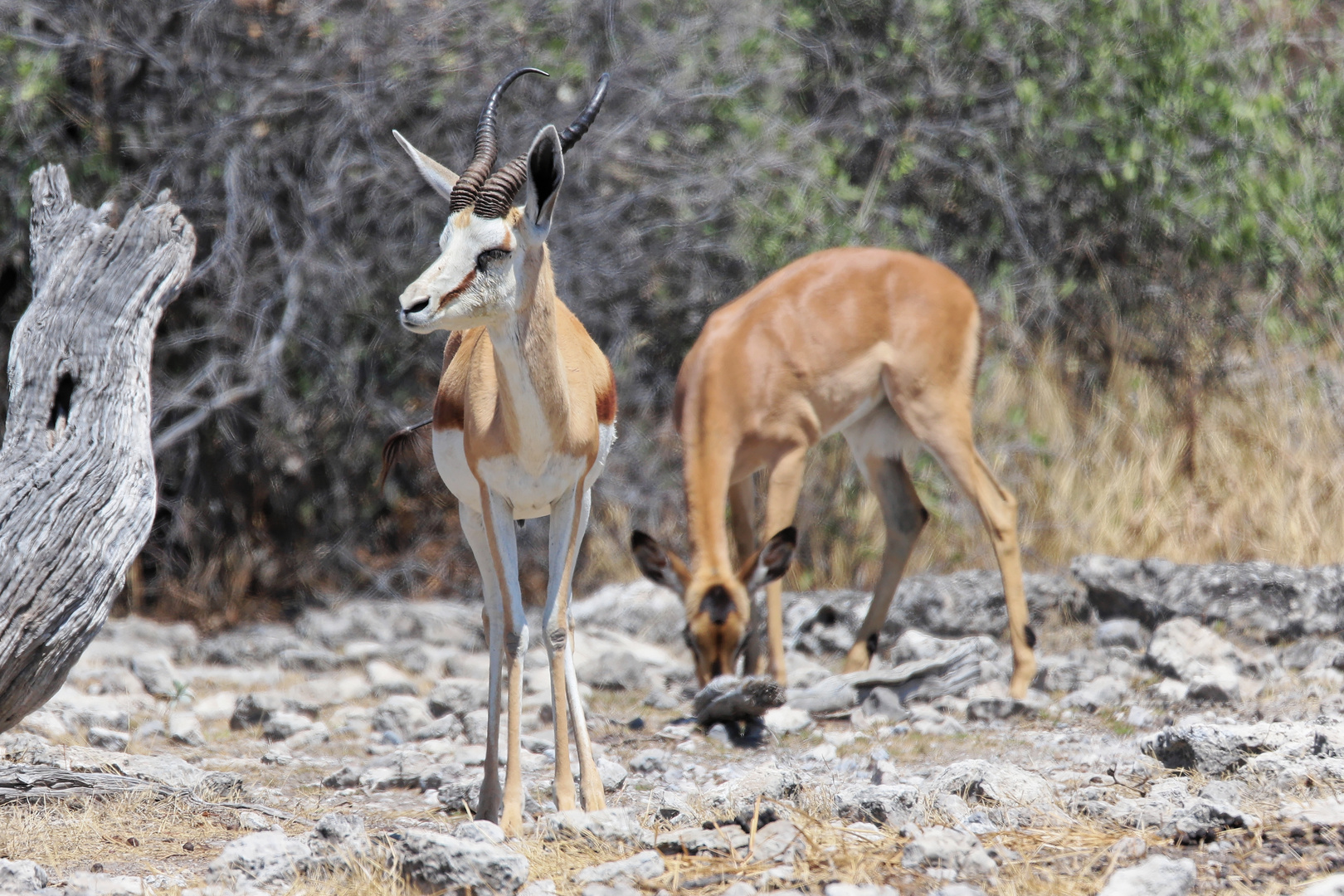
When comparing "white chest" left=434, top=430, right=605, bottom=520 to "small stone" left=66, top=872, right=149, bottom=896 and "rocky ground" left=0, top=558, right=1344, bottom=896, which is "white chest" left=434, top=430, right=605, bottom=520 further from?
"small stone" left=66, top=872, right=149, bottom=896

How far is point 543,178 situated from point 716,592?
3.12 m

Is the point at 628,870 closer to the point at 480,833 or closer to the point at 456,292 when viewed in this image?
the point at 480,833

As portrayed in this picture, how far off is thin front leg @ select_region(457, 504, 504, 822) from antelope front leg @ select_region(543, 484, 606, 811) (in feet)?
0.66

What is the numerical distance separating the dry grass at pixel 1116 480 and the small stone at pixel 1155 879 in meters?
6.22

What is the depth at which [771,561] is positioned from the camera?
23.2ft

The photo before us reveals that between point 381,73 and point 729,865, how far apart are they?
7.24 meters

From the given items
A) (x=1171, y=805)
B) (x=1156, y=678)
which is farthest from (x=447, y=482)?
(x=1156, y=678)

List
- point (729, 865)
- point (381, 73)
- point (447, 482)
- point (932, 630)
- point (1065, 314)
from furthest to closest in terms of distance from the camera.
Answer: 1. point (1065, 314)
2. point (381, 73)
3. point (932, 630)
4. point (447, 482)
5. point (729, 865)

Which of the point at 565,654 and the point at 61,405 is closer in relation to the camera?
the point at 565,654

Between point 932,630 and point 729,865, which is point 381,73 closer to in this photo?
point 932,630

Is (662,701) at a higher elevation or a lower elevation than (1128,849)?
lower

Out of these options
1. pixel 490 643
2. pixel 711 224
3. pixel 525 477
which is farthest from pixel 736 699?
pixel 711 224

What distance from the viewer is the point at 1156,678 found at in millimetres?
7066

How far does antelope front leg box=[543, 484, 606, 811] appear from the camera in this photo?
4762 mm
